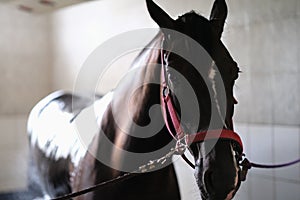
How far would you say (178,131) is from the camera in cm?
109

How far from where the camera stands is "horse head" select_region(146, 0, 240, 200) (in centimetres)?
98

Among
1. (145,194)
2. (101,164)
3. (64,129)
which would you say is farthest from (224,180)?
(64,129)

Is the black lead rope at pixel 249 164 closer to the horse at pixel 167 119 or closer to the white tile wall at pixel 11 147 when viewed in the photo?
the horse at pixel 167 119

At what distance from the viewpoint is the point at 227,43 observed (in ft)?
6.77

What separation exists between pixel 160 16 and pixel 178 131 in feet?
0.90

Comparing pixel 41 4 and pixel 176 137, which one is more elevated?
pixel 41 4

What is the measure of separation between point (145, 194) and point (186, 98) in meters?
0.37

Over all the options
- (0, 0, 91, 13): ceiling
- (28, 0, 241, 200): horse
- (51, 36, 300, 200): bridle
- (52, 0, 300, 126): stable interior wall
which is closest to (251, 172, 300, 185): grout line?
(52, 0, 300, 126): stable interior wall

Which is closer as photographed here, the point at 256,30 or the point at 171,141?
the point at 171,141

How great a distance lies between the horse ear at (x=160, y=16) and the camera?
1106 mm

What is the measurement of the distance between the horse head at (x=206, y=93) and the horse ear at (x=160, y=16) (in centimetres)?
1

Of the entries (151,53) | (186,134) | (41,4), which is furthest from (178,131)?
(41,4)

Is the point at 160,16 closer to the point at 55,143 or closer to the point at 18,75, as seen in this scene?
the point at 55,143

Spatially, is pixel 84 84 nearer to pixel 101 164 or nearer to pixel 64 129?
pixel 64 129
